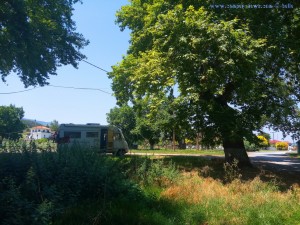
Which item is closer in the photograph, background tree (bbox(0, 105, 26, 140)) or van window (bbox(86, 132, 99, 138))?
van window (bbox(86, 132, 99, 138))

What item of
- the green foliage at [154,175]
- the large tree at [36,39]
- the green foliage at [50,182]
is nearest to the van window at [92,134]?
the large tree at [36,39]

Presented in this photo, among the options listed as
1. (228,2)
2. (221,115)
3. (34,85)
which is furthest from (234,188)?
(34,85)

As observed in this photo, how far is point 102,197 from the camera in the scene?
7.77 m

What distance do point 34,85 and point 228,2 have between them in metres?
18.8

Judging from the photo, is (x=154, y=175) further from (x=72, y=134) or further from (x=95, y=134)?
(x=72, y=134)

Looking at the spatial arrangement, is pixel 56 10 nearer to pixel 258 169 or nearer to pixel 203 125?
pixel 203 125

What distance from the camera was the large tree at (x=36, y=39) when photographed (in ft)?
74.4

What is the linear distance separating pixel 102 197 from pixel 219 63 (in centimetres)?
731

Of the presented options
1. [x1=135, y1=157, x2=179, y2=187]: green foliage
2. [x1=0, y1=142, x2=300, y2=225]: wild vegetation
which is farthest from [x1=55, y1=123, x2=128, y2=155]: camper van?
[x1=0, y1=142, x2=300, y2=225]: wild vegetation

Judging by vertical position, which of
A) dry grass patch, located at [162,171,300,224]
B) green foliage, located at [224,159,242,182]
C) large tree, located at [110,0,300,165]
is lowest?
dry grass patch, located at [162,171,300,224]

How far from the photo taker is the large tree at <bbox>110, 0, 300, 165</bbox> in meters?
12.7

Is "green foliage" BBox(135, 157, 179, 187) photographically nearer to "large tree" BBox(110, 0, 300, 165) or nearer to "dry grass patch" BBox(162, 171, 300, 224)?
"dry grass patch" BBox(162, 171, 300, 224)

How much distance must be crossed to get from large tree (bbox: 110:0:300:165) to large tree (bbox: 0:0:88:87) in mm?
8448

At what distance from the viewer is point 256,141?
48.6 ft
